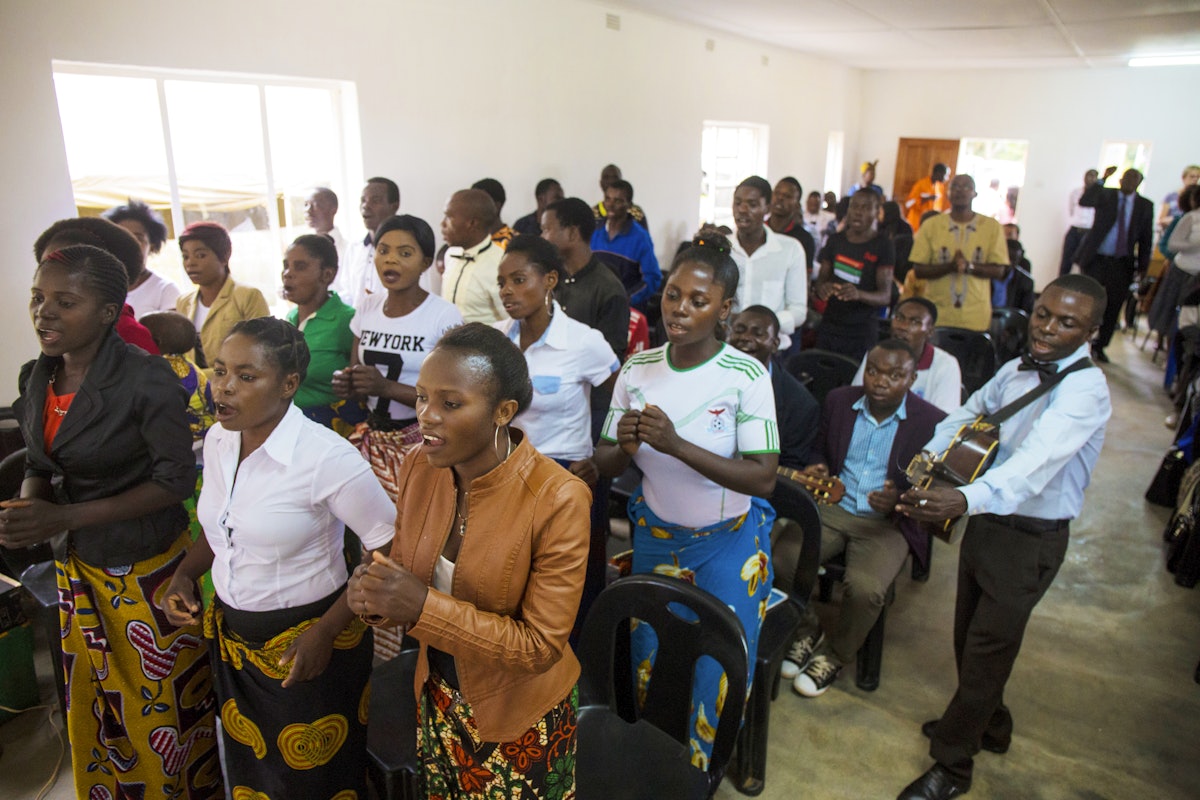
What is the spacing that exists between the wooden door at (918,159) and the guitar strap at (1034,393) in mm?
11811

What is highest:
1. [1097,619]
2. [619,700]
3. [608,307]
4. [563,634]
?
[608,307]

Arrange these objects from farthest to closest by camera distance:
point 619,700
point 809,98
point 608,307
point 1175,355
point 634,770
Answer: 1. point 809,98
2. point 1175,355
3. point 608,307
4. point 619,700
5. point 634,770

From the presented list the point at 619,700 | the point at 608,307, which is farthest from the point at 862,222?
the point at 619,700

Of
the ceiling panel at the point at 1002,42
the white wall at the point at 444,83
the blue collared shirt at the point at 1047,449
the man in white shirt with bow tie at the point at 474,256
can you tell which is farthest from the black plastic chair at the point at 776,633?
the ceiling panel at the point at 1002,42

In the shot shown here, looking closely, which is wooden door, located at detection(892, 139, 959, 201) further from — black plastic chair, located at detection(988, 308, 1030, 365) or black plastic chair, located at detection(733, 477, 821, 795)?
black plastic chair, located at detection(733, 477, 821, 795)

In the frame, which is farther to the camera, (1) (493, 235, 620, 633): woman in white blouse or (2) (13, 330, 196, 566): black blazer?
(1) (493, 235, 620, 633): woman in white blouse

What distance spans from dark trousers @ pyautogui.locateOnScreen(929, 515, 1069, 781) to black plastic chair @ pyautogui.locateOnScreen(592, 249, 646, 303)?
→ 3271 mm

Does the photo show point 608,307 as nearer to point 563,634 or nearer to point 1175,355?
point 563,634

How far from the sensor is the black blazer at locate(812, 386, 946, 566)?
123 inches

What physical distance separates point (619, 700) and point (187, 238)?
7.87 feet

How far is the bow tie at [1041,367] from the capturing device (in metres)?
2.30

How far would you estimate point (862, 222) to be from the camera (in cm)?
479

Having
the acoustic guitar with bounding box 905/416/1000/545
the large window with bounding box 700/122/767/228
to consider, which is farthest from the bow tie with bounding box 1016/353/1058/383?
the large window with bounding box 700/122/767/228

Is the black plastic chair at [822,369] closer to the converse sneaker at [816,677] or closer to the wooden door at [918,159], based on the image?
the converse sneaker at [816,677]
